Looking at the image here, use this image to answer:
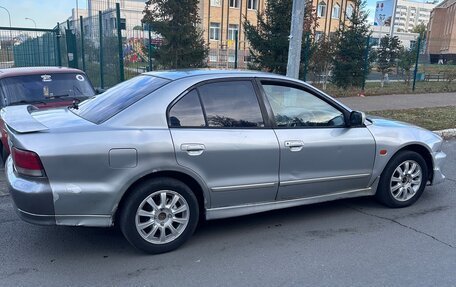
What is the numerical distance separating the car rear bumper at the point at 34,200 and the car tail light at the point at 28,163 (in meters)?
0.06

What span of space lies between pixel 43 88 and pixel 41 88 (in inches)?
1.1

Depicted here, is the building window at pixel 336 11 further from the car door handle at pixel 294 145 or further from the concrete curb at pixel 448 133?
the car door handle at pixel 294 145

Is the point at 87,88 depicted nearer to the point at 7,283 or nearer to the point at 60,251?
the point at 60,251

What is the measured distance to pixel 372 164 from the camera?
15.0 ft

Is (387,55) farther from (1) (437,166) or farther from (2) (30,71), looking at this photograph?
(2) (30,71)

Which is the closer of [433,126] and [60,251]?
[60,251]

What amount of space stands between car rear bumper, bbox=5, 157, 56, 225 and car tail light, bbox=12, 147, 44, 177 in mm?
59

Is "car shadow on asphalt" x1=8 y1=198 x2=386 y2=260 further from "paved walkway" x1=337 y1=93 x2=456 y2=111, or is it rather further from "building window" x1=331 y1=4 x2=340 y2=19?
"building window" x1=331 y1=4 x2=340 y2=19

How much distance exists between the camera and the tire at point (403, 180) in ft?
15.5

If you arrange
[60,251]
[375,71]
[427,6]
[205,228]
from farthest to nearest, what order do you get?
[427,6] < [375,71] < [205,228] < [60,251]

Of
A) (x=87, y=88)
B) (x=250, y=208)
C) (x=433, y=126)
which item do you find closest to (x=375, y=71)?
(x=433, y=126)

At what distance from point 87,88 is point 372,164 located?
447 cm

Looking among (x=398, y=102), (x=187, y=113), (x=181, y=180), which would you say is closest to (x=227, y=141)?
(x=187, y=113)

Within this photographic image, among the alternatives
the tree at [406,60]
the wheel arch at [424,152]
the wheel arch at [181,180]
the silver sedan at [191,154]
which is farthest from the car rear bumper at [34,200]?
the tree at [406,60]
